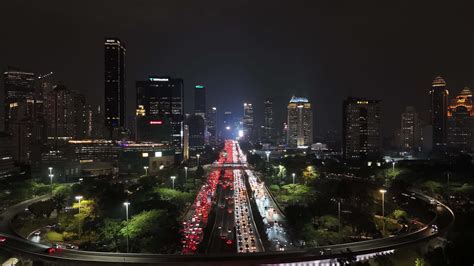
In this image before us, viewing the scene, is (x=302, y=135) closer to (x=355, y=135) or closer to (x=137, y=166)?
(x=355, y=135)

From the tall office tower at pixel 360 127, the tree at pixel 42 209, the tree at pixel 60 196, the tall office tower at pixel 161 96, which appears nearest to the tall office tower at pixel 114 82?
the tall office tower at pixel 161 96

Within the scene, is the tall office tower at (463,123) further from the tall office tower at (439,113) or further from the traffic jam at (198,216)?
the traffic jam at (198,216)

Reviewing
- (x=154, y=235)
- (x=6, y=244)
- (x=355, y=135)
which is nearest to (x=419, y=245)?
(x=154, y=235)

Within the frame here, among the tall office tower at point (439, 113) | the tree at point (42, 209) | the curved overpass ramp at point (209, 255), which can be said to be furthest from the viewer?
the tall office tower at point (439, 113)

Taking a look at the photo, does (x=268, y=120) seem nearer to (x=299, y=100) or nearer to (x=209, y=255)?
(x=299, y=100)

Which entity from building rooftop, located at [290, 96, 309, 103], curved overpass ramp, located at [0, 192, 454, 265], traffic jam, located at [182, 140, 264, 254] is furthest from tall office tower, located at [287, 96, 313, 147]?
curved overpass ramp, located at [0, 192, 454, 265]

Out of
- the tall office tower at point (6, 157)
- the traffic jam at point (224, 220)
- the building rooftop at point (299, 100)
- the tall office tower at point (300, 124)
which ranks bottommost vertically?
the traffic jam at point (224, 220)

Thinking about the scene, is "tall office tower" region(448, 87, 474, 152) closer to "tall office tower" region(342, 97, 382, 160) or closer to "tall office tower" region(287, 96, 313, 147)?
"tall office tower" region(342, 97, 382, 160)
